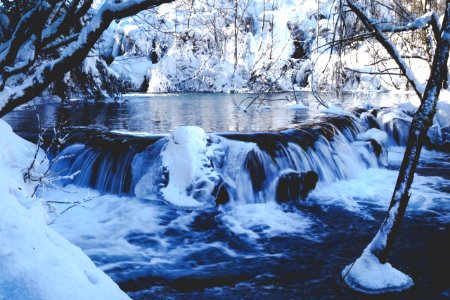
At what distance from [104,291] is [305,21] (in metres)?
44.9

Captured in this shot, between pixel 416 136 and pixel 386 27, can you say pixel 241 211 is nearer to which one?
pixel 416 136

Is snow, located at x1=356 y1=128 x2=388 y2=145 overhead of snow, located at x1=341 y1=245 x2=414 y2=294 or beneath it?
overhead

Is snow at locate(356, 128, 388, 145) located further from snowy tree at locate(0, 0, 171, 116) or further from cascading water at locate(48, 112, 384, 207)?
snowy tree at locate(0, 0, 171, 116)

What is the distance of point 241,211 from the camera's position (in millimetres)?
6828

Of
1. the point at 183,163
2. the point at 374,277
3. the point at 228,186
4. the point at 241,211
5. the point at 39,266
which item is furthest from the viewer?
the point at 228,186

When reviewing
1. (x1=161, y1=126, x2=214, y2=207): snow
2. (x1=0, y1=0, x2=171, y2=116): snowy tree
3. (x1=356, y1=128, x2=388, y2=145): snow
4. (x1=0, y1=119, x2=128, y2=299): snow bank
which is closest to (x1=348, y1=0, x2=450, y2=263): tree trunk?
(x1=0, y1=0, x2=171, y2=116): snowy tree

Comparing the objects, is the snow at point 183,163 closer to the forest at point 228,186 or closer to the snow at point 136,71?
the forest at point 228,186

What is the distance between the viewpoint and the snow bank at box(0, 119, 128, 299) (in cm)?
163

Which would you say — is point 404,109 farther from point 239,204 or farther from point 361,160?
point 239,204

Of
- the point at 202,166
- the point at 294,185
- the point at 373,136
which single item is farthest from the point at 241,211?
the point at 373,136

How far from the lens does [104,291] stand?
1.99 metres

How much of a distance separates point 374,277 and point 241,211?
315 cm

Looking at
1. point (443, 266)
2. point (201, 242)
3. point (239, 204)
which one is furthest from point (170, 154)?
point (443, 266)

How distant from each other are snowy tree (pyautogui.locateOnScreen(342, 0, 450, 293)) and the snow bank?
2625 mm
